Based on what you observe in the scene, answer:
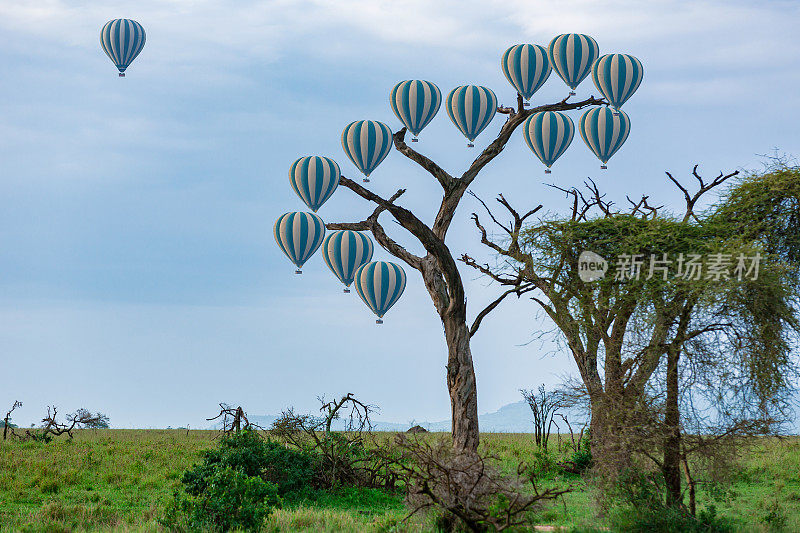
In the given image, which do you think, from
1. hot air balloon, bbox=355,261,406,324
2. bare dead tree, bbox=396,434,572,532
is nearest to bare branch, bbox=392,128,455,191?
hot air balloon, bbox=355,261,406,324

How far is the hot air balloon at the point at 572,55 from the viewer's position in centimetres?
2016

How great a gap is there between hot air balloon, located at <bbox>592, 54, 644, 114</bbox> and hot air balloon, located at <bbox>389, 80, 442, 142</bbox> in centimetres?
469

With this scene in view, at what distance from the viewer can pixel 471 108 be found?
19.6 metres

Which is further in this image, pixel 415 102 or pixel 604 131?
pixel 604 131

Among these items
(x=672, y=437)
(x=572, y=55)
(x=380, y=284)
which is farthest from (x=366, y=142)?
(x=672, y=437)

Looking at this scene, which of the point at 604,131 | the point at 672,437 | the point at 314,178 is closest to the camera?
the point at 672,437

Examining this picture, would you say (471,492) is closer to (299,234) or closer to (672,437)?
(672,437)

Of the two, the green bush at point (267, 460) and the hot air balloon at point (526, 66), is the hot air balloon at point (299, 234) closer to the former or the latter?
the green bush at point (267, 460)

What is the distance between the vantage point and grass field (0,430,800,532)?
42.3 ft

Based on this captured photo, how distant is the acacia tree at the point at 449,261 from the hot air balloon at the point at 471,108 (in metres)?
1.18

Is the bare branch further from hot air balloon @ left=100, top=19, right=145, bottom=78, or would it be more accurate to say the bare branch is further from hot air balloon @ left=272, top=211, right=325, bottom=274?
hot air balloon @ left=100, top=19, right=145, bottom=78

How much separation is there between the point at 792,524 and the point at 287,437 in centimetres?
1161

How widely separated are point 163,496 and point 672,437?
37.0ft

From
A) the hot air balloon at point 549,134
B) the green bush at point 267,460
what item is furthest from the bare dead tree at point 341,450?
the hot air balloon at point 549,134
